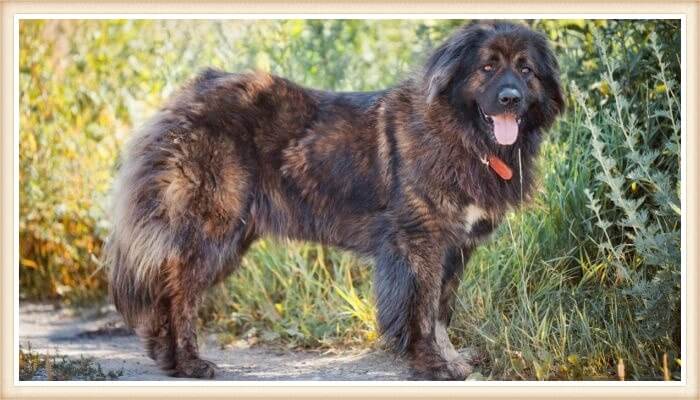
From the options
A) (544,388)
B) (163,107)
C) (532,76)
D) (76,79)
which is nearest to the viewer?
(544,388)

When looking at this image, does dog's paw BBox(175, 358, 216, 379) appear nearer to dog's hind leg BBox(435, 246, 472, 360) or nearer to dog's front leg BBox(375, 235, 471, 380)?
dog's front leg BBox(375, 235, 471, 380)

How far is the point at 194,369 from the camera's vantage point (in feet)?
16.8

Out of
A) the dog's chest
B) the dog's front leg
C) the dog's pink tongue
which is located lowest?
the dog's front leg

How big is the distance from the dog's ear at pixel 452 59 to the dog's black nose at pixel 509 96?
1.10ft

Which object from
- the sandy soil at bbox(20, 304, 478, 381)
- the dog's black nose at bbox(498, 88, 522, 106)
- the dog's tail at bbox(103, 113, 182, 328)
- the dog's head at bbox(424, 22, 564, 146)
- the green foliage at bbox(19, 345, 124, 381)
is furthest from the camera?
the sandy soil at bbox(20, 304, 478, 381)

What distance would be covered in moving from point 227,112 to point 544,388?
2308 millimetres

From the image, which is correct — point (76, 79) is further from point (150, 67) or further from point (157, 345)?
point (157, 345)

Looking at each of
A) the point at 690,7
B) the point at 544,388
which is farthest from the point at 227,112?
the point at 690,7

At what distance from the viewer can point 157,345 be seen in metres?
5.13

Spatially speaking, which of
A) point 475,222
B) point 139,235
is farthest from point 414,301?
point 139,235

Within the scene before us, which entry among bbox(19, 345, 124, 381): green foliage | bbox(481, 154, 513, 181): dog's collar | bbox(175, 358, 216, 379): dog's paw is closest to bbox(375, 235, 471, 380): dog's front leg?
bbox(481, 154, 513, 181): dog's collar

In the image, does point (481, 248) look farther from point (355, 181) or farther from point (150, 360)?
point (150, 360)

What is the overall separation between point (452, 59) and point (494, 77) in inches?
10.0

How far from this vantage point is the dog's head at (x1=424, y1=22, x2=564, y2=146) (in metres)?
4.91
